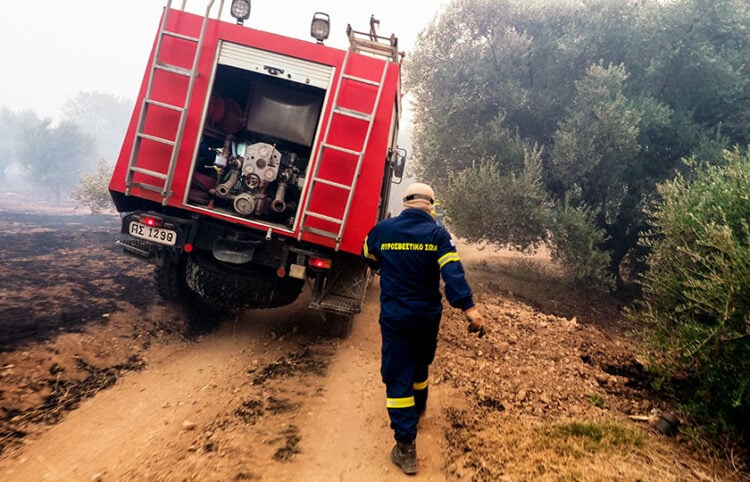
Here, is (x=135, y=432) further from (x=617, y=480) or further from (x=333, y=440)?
(x=617, y=480)

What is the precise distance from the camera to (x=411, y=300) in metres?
2.87

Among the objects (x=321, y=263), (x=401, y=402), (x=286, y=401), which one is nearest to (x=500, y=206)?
(x=321, y=263)

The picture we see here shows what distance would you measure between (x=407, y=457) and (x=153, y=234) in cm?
373

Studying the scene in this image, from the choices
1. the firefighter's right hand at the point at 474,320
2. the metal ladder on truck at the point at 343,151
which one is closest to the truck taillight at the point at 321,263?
the metal ladder on truck at the point at 343,151

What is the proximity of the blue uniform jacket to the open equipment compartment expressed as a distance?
1.87 meters

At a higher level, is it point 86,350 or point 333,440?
point 333,440

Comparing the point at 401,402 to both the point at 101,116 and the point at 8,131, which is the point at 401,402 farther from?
the point at 101,116

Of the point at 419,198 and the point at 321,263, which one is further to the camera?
the point at 321,263

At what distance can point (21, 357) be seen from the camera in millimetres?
3752

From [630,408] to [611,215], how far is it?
8655 mm

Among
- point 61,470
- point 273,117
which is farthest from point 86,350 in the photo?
point 273,117

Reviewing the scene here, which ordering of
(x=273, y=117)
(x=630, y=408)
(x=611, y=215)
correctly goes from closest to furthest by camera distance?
(x=630, y=408), (x=273, y=117), (x=611, y=215)

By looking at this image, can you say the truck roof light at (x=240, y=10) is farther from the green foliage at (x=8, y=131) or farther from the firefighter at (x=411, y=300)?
the green foliage at (x=8, y=131)

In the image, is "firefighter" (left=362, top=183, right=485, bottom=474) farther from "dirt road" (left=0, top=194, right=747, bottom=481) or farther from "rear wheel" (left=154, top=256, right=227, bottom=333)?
"rear wheel" (left=154, top=256, right=227, bottom=333)
